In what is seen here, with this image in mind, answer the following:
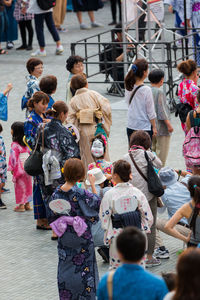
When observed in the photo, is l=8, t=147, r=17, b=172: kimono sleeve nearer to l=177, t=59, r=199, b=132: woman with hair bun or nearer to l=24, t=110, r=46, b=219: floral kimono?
l=24, t=110, r=46, b=219: floral kimono

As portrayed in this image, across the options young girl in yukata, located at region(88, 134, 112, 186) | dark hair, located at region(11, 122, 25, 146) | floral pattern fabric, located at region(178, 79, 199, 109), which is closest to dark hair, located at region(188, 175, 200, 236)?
young girl in yukata, located at region(88, 134, 112, 186)

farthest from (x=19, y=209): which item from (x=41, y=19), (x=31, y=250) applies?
(x=41, y=19)

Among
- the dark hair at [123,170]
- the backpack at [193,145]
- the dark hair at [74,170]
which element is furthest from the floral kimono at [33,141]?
the dark hair at [123,170]

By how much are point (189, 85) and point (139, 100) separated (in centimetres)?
79

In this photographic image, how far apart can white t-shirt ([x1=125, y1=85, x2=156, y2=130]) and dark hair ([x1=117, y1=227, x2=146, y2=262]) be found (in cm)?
457

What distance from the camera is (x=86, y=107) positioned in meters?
8.52

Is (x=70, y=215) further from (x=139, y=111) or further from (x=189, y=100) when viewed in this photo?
(x=189, y=100)

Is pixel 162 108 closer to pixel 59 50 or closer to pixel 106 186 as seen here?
pixel 106 186

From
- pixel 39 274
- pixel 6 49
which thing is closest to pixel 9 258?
pixel 39 274

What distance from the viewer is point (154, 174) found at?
6.59m

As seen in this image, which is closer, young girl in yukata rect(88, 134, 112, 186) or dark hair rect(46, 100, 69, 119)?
young girl in yukata rect(88, 134, 112, 186)

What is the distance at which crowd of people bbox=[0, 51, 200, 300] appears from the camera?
14.1 feet

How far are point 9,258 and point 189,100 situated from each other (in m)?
3.17

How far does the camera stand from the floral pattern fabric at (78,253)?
5.92m
